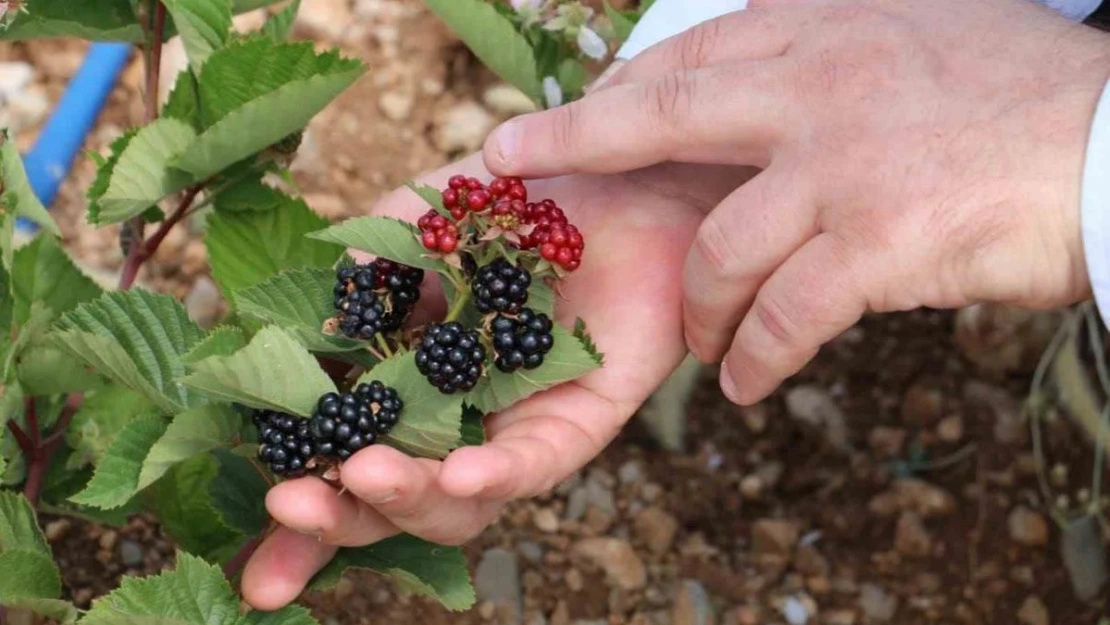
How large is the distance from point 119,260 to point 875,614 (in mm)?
1038

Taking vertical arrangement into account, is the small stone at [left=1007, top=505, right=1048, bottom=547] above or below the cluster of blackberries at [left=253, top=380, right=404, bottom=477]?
below

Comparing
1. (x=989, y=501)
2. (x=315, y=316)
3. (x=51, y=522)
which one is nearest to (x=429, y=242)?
(x=315, y=316)

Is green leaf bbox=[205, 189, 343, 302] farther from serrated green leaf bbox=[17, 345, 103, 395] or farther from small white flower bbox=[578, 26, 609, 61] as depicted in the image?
small white flower bbox=[578, 26, 609, 61]

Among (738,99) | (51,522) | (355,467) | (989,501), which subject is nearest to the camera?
(355,467)

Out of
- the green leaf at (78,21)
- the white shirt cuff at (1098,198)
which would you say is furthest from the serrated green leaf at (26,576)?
the white shirt cuff at (1098,198)

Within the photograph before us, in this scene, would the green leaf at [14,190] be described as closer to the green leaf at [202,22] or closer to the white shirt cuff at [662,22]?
the green leaf at [202,22]

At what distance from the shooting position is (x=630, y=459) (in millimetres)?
1615

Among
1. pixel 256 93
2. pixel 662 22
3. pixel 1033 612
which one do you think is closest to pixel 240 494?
pixel 256 93

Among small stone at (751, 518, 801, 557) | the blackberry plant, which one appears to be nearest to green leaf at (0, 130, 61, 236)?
the blackberry plant

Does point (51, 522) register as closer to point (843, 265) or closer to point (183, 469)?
point (183, 469)

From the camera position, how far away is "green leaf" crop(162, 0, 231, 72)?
3.18 ft

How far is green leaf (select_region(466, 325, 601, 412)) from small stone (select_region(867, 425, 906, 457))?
865mm

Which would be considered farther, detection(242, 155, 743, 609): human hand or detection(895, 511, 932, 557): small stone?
detection(895, 511, 932, 557): small stone

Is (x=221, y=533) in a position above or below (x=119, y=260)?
above
